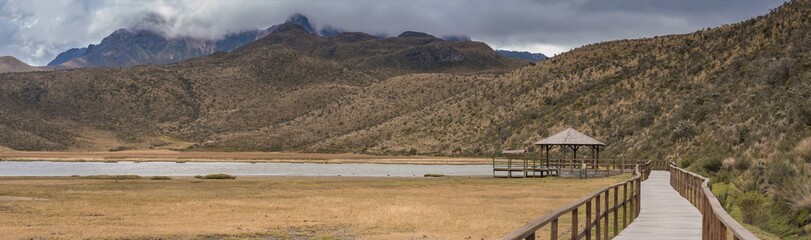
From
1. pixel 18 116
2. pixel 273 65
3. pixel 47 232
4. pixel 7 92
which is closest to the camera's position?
pixel 47 232

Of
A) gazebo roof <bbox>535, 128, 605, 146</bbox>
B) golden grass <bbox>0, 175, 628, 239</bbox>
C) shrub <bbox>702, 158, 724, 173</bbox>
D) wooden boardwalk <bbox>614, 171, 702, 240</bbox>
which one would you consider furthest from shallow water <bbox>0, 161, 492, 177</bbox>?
wooden boardwalk <bbox>614, 171, 702, 240</bbox>

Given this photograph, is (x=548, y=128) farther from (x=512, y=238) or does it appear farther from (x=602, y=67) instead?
(x=512, y=238)

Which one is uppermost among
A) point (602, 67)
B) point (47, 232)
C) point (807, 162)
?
point (602, 67)

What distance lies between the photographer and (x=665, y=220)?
19.6 metres

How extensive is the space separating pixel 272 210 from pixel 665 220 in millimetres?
15795

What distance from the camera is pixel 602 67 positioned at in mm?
108438

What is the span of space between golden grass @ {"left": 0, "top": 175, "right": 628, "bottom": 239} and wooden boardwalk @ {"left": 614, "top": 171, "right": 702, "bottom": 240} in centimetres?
395

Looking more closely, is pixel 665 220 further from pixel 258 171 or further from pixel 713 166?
pixel 258 171

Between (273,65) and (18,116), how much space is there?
2343 inches

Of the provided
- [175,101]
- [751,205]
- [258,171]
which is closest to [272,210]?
[751,205]

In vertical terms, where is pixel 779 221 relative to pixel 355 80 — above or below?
below

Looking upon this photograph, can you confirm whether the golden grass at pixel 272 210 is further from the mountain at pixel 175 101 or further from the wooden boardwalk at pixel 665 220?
the mountain at pixel 175 101

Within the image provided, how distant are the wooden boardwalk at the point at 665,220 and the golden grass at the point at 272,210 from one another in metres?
3.95

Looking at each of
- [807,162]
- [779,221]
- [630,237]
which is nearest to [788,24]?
[807,162]
